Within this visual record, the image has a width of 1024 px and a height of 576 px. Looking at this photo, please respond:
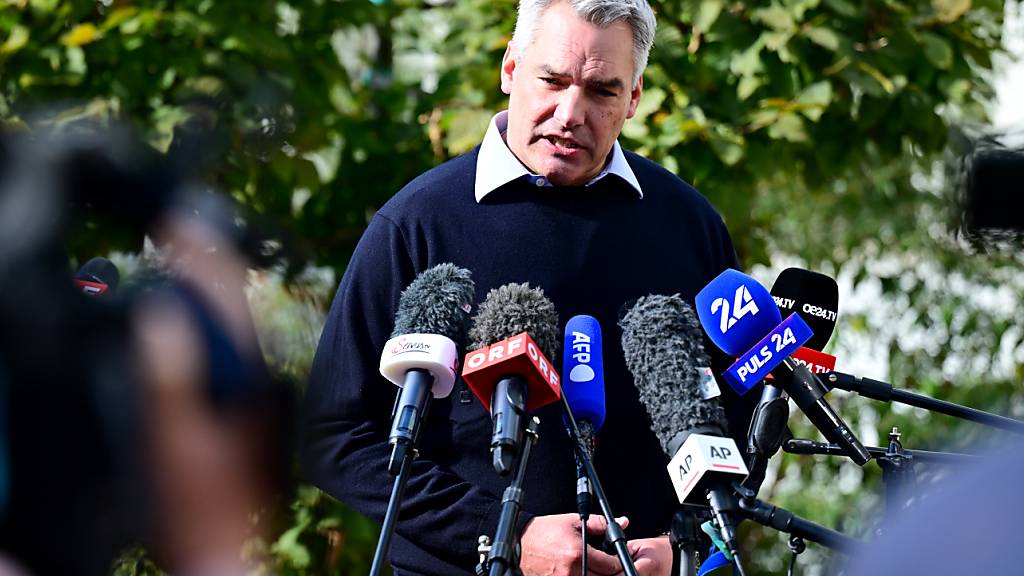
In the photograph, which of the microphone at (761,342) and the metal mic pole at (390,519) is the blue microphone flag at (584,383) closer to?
the microphone at (761,342)

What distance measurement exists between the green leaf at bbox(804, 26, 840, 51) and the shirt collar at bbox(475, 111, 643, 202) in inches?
99.6

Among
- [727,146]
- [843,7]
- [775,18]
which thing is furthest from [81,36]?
[843,7]

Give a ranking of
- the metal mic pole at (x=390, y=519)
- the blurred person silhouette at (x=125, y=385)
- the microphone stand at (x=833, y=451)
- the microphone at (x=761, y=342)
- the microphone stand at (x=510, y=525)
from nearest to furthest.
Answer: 1. the blurred person silhouette at (x=125, y=385)
2. the metal mic pole at (x=390, y=519)
3. the microphone stand at (x=510, y=525)
4. the microphone at (x=761, y=342)
5. the microphone stand at (x=833, y=451)

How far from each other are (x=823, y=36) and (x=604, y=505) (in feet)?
12.9

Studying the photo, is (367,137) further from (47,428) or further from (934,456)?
(47,428)

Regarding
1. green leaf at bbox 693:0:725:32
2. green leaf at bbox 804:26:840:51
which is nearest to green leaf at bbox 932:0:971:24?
green leaf at bbox 804:26:840:51

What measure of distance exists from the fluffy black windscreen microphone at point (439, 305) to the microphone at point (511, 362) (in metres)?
0.03

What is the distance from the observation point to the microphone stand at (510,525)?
2.39m

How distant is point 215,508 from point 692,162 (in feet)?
14.7

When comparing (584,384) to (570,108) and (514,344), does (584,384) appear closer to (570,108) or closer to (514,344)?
(514,344)

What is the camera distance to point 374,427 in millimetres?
3320

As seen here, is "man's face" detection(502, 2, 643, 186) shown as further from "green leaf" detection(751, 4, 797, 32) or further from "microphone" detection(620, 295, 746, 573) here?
"green leaf" detection(751, 4, 797, 32)

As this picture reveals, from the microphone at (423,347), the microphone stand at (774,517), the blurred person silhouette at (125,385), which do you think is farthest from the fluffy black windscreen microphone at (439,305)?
A: the blurred person silhouette at (125,385)

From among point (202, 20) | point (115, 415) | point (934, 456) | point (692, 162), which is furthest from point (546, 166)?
point (202, 20)
